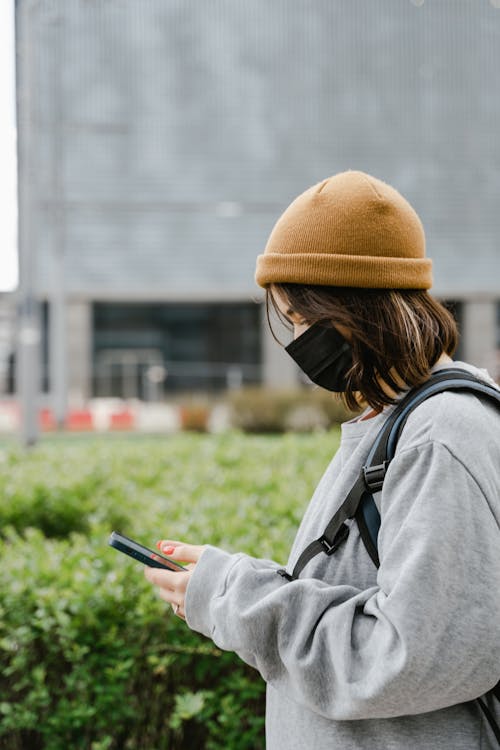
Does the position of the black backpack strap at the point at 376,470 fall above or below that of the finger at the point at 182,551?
A: above

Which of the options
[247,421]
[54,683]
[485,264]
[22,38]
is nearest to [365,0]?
[485,264]

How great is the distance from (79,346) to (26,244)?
15.9m

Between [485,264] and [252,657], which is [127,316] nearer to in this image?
[485,264]

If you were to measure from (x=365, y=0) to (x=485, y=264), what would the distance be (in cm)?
838

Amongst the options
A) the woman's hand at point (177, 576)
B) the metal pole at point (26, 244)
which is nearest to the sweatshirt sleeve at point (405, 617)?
the woman's hand at point (177, 576)

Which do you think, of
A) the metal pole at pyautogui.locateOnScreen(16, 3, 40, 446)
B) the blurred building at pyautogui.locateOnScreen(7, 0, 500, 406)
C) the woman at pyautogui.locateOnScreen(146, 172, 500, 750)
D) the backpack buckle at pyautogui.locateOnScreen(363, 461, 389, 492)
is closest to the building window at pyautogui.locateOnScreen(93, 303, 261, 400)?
the blurred building at pyautogui.locateOnScreen(7, 0, 500, 406)

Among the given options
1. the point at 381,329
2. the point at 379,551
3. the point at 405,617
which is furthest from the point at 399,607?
the point at 381,329

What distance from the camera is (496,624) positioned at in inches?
43.7

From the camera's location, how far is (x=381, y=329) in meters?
1.30

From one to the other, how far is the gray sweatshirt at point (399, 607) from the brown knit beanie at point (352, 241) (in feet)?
0.72

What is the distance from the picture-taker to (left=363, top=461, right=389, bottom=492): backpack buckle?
4.03ft

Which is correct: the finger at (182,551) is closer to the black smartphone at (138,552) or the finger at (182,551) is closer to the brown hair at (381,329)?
the black smartphone at (138,552)

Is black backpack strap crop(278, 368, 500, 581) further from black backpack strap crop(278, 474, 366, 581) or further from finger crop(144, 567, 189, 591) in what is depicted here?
finger crop(144, 567, 189, 591)

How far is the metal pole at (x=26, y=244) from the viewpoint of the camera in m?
9.55
